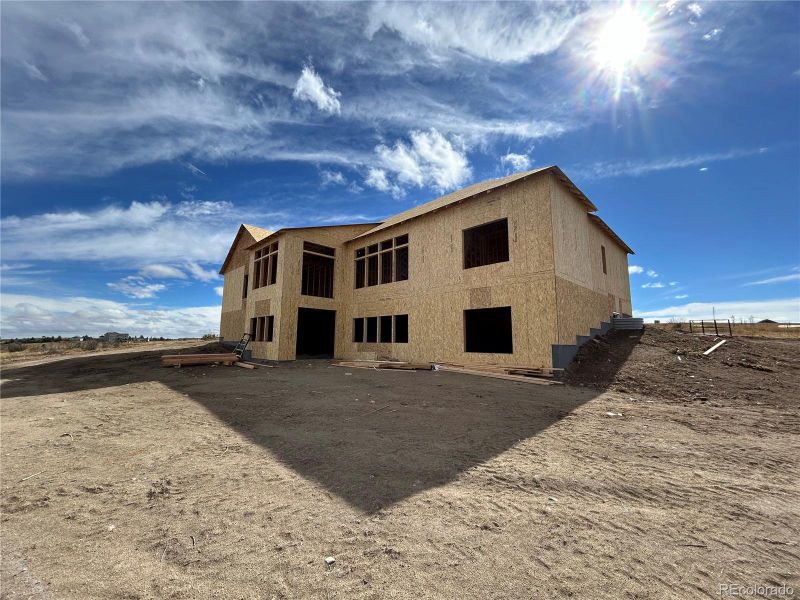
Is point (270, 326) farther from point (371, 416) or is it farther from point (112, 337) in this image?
point (112, 337)

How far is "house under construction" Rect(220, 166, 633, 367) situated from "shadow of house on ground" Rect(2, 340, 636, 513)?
282 cm

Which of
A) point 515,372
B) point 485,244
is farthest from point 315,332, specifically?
point 515,372

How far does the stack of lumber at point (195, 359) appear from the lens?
15.3 meters

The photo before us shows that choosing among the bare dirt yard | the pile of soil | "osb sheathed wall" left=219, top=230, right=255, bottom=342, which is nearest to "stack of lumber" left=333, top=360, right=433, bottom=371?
the pile of soil

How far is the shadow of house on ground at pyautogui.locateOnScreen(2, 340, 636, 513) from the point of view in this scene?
411 centimetres

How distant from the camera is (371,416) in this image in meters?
6.63

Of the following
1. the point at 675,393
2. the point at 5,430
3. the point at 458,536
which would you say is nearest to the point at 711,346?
the point at 675,393

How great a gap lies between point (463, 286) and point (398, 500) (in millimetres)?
11769

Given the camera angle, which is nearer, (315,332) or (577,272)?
(577,272)

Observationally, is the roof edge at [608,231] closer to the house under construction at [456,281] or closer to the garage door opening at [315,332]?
the house under construction at [456,281]

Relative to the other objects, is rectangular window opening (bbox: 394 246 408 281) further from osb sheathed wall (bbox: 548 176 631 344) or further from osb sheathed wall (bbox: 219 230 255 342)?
osb sheathed wall (bbox: 219 230 255 342)

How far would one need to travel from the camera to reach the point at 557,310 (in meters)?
11.9

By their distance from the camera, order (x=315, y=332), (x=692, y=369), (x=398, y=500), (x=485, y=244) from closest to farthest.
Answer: (x=398, y=500), (x=692, y=369), (x=485, y=244), (x=315, y=332)

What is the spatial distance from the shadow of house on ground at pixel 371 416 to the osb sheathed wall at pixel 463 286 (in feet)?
7.64
